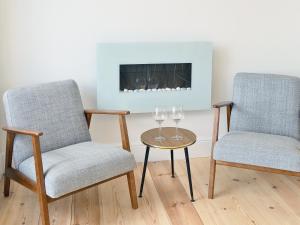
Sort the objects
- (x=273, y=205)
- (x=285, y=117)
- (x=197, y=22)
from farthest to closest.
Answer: (x=197, y=22) < (x=285, y=117) < (x=273, y=205)

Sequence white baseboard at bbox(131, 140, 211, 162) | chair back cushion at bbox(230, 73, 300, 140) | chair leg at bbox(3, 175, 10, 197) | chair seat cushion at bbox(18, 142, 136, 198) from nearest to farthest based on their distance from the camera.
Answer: chair seat cushion at bbox(18, 142, 136, 198), chair leg at bbox(3, 175, 10, 197), chair back cushion at bbox(230, 73, 300, 140), white baseboard at bbox(131, 140, 211, 162)

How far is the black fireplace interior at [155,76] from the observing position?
326 centimetres

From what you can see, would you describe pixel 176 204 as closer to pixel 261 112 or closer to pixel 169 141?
pixel 169 141

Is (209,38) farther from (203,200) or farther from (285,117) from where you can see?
(203,200)

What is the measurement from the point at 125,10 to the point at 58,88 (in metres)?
0.83

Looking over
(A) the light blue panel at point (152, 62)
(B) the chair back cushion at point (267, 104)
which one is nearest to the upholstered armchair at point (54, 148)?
(A) the light blue panel at point (152, 62)

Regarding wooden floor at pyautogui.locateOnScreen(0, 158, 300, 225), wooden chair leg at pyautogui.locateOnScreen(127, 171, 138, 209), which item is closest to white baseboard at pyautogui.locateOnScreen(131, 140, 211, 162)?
wooden floor at pyautogui.locateOnScreen(0, 158, 300, 225)

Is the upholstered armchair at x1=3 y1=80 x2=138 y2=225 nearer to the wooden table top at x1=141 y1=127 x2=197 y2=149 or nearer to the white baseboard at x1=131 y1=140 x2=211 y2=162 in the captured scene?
the wooden table top at x1=141 y1=127 x2=197 y2=149

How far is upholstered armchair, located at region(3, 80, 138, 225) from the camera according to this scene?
91.6 inches

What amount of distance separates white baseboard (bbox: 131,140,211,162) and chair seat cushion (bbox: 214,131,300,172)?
2.41ft

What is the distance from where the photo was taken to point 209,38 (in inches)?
133


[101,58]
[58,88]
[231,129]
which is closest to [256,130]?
[231,129]

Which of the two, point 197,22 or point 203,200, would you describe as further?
point 197,22

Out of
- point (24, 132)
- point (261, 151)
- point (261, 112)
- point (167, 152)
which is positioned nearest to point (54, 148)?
point (24, 132)
